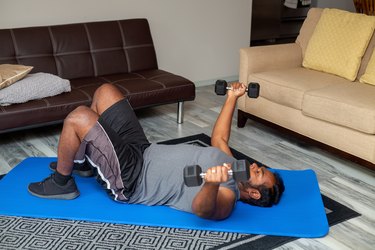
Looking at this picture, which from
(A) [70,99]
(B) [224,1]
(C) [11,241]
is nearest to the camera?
(C) [11,241]

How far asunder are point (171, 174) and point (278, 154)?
111cm

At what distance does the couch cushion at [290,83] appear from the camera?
119 inches

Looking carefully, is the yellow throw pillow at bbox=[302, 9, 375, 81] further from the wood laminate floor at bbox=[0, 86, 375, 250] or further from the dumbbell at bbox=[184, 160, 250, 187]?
the dumbbell at bbox=[184, 160, 250, 187]

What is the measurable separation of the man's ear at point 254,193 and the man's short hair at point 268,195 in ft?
0.04

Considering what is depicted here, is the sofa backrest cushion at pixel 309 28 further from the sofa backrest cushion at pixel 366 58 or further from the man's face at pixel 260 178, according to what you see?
the man's face at pixel 260 178

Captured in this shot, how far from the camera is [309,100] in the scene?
290cm

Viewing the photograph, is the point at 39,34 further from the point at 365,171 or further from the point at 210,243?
the point at 365,171

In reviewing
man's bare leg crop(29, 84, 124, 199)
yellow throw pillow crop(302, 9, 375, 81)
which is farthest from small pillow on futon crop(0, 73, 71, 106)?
yellow throw pillow crop(302, 9, 375, 81)

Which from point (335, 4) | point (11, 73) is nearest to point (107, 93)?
point (11, 73)

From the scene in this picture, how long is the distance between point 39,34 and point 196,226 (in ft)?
6.86

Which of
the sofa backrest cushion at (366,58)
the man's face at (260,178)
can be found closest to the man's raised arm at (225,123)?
the man's face at (260,178)

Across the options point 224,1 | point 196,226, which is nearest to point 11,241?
point 196,226

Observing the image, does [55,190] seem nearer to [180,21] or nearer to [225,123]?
[225,123]

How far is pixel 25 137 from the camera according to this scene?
10.8 feet
